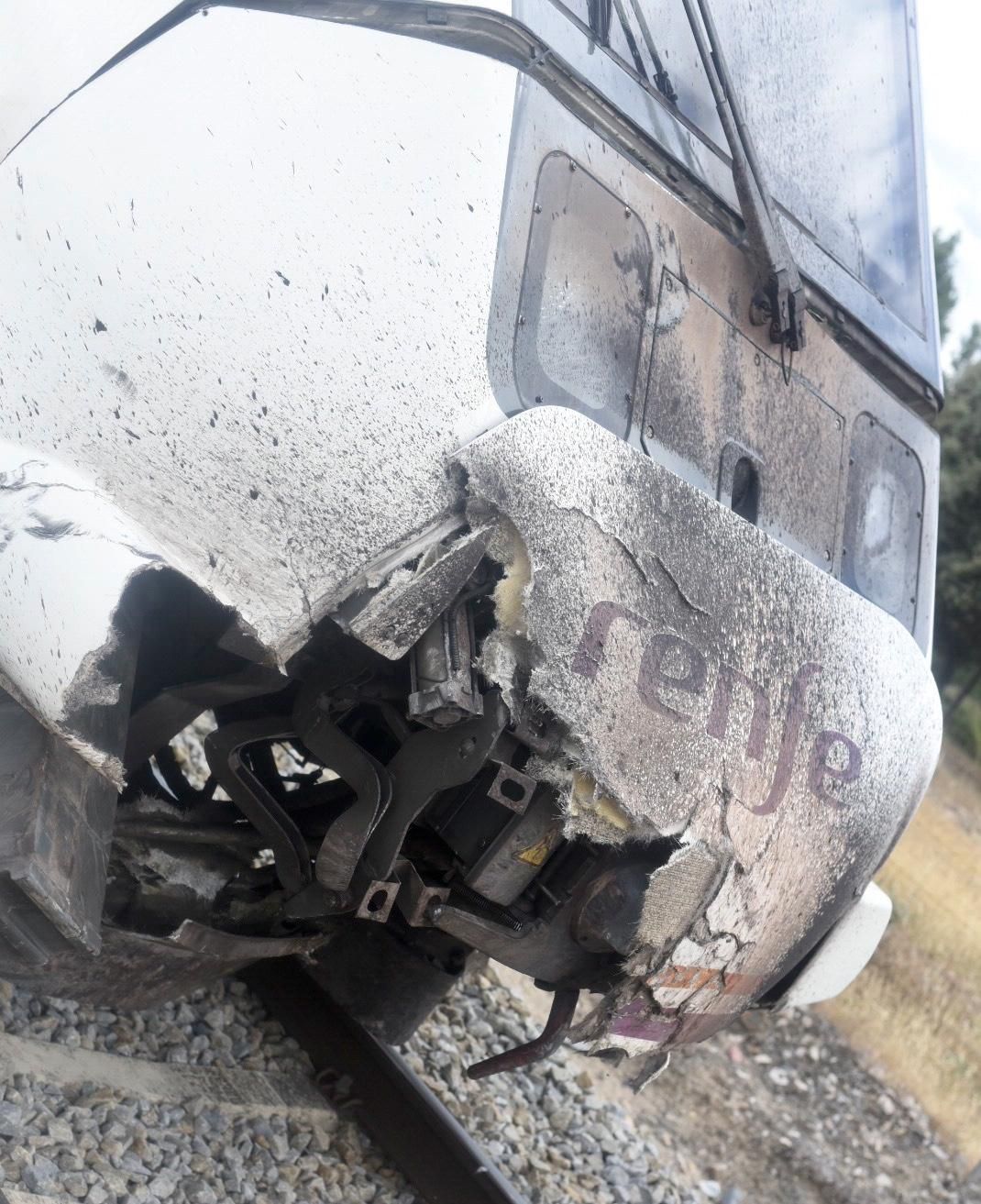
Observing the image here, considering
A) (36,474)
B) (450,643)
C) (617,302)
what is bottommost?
(36,474)

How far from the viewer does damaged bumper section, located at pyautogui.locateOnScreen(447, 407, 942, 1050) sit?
6.79 feet

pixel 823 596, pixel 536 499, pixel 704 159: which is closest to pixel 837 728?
pixel 823 596

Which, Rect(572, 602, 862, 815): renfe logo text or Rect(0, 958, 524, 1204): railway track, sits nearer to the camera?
Rect(572, 602, 862, 815): renfe logo text

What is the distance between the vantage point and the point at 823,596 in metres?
2.49

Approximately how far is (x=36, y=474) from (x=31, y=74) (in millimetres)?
795

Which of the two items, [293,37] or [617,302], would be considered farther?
[617,302]

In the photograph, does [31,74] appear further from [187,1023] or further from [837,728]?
[187,1023]

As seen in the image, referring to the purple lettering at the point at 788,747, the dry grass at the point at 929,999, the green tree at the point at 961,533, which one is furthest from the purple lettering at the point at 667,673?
the green tree at the point at 961,533

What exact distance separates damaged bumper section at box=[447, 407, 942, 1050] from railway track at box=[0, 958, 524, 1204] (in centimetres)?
98

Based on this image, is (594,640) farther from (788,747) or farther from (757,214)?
(757,214)

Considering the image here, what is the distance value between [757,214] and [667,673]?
1.08m

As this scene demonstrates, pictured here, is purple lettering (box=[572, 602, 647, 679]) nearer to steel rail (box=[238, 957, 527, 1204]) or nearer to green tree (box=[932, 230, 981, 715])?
steel rail (box=[238, 957, 527, 1204])

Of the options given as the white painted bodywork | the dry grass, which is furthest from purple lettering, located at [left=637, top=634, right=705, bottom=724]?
the dry grass

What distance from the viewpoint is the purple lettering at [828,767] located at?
2.36 meters
